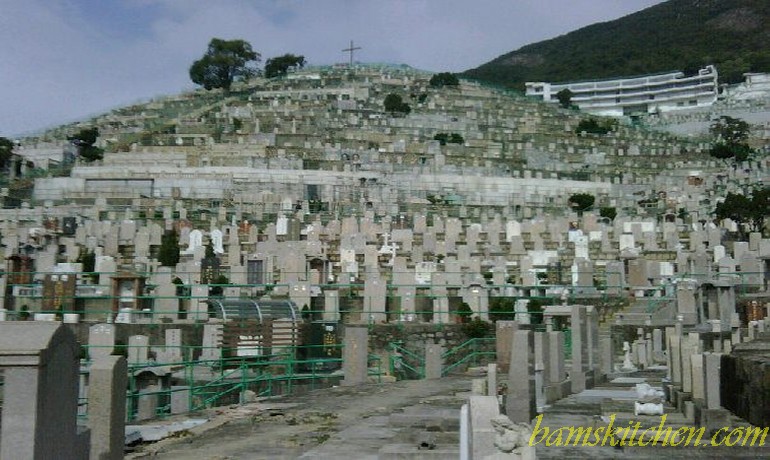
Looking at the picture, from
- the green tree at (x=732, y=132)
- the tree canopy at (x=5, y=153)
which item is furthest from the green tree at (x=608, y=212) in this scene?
the tree canopy at (x=5, y=153)

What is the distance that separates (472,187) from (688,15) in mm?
127402

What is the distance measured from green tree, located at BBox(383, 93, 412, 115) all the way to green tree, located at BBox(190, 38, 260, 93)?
22.4 m

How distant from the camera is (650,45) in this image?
153m

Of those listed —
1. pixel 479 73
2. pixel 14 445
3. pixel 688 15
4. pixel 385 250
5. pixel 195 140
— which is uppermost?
pixel 688 15

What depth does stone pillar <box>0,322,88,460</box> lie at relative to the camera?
4.32 m

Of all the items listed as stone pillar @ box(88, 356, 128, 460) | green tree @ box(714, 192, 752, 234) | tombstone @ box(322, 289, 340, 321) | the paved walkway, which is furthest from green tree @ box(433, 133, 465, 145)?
stone pillar @ box(88, 356, 128, 460)

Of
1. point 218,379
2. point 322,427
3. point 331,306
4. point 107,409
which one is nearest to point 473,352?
point 331,306

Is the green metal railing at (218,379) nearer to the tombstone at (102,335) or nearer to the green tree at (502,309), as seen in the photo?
the tombstone at (102,335)

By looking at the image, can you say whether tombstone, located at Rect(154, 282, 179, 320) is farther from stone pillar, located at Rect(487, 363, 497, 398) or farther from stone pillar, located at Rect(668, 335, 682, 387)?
stone pillar, located at Rect(487, 363, 497, 398)

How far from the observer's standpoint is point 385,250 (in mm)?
35031

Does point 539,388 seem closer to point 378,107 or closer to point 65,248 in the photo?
point 65,248

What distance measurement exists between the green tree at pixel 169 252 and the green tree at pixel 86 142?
28.9m

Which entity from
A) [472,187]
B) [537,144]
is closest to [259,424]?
[472,187]

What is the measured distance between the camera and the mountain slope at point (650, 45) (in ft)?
458
